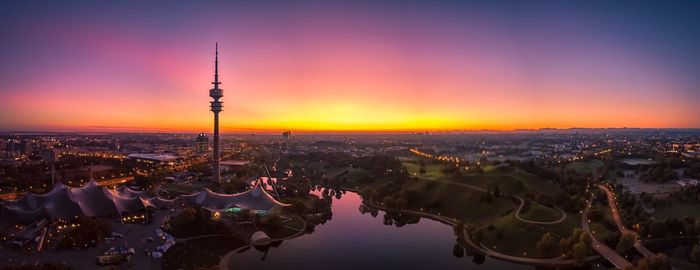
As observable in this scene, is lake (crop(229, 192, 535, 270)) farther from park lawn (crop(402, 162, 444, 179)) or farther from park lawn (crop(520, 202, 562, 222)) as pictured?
park lawn (crop(402, 162, 444, 179))

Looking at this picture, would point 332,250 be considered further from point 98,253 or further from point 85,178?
point 85,178

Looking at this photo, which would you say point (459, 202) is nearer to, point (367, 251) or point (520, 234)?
point (520, 234)

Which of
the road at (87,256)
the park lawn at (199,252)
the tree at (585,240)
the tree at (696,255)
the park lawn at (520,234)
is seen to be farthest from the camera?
the park lawn at (520,234)

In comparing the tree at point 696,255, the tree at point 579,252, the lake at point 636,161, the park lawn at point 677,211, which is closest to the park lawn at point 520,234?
the tree at point 579,252

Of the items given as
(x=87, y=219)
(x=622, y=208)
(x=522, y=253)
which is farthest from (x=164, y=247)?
(x=622, y=208)

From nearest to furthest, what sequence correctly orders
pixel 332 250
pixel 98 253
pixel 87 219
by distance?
pixel 98 253 → pixel 87 219 → pixel 332 250

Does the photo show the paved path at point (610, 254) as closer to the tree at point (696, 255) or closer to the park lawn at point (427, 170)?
the tree at point (696, 255)
